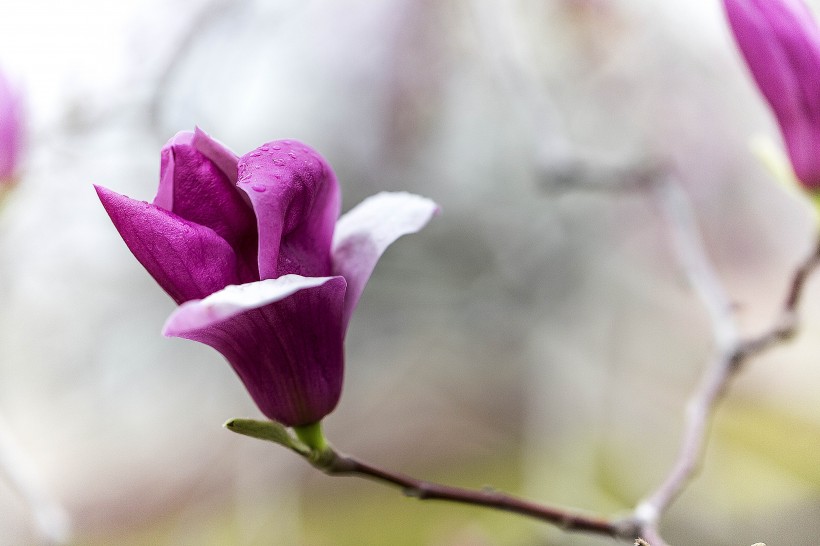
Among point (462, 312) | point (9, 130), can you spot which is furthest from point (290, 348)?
point (462, 312)

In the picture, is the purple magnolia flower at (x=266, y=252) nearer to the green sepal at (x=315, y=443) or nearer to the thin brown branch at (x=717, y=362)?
the green sepal at (x=315, y=443)

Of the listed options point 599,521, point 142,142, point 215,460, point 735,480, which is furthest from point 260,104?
point 599,521

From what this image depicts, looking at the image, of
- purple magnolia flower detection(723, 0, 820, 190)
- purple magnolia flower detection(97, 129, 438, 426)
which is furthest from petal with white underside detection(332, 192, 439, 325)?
purple magnolia flower detection(723, 0, 820, 190)

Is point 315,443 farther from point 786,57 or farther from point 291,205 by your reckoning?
point 786,57

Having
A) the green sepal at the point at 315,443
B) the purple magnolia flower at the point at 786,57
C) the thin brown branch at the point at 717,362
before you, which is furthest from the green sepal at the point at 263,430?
the purple magnolia flower at the point at 786,57

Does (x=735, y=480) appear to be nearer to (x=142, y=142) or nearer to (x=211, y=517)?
(x=211, y=517)

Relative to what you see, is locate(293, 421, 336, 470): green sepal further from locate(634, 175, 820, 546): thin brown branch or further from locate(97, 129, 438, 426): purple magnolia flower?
locate(634, 175, 820, 546): thin brown branch

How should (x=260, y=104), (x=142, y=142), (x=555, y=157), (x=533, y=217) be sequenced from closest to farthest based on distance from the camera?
(x=555, y=157) < (x=142, y=142) < (x=260, y=104) < (x=533, y=217)
